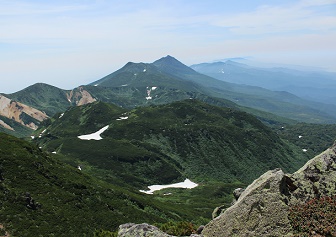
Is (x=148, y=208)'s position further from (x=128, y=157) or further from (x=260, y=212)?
(x=128, y=157)

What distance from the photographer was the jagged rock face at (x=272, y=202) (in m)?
16.4

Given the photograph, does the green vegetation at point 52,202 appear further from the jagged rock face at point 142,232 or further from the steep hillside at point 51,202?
the jagged rock face at point 142,232

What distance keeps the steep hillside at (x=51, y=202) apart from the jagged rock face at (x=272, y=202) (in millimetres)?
30688

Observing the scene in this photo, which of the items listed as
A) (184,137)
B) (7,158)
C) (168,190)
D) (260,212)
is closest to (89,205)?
(7,158)

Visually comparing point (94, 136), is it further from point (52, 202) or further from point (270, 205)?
point (270, 205)

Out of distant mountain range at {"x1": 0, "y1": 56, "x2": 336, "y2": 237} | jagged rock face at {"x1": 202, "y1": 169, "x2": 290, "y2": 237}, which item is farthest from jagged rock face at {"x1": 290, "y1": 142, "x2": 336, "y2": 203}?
distant mountain range at {"x1": 0, "y1": 56, "x2": 336, "y2": 237}

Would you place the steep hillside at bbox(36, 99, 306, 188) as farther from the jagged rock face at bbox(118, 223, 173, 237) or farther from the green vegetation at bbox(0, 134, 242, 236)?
the jagged rock face at bbox(118, 223, 173, 237)

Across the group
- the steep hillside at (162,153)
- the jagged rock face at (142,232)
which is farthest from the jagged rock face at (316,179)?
the steep hillside at (162,153)

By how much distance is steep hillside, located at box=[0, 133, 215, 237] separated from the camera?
4078 cm

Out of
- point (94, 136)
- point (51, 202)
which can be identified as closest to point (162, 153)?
point (94, 136)

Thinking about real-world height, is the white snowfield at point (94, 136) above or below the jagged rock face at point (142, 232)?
below

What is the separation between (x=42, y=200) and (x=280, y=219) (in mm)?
43370

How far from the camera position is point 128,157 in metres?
147

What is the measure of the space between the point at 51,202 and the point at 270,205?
139 ft
